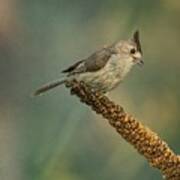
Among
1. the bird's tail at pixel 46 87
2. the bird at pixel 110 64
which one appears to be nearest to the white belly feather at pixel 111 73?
the bird at pixel 110 64

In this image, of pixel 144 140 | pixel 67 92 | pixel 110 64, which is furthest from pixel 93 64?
pixel 144 140

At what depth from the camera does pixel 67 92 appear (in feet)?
5.09

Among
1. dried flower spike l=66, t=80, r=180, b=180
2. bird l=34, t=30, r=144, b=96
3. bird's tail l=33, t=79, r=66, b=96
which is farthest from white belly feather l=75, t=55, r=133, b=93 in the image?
dried flower spike l=66, t=80, r=180, b=180

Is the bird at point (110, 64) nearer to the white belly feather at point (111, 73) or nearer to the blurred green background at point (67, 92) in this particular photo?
the white belly feather at point (111, 73)

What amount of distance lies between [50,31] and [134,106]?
263mm

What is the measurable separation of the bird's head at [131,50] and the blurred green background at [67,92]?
0.79 feet

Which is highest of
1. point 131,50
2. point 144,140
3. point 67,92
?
point 67,92

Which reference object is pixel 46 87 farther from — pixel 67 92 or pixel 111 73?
pixel 111 73

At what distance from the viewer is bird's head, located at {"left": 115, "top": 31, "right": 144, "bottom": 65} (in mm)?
1310

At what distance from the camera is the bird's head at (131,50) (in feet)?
4.30

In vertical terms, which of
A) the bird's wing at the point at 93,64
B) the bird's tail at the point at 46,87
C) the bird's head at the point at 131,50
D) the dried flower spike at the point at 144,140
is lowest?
the dried flower spike at the point at 144,140

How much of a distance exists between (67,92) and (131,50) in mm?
282

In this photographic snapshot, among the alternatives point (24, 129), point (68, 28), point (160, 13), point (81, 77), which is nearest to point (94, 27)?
point (68, 28)

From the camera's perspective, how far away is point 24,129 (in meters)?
1.59
